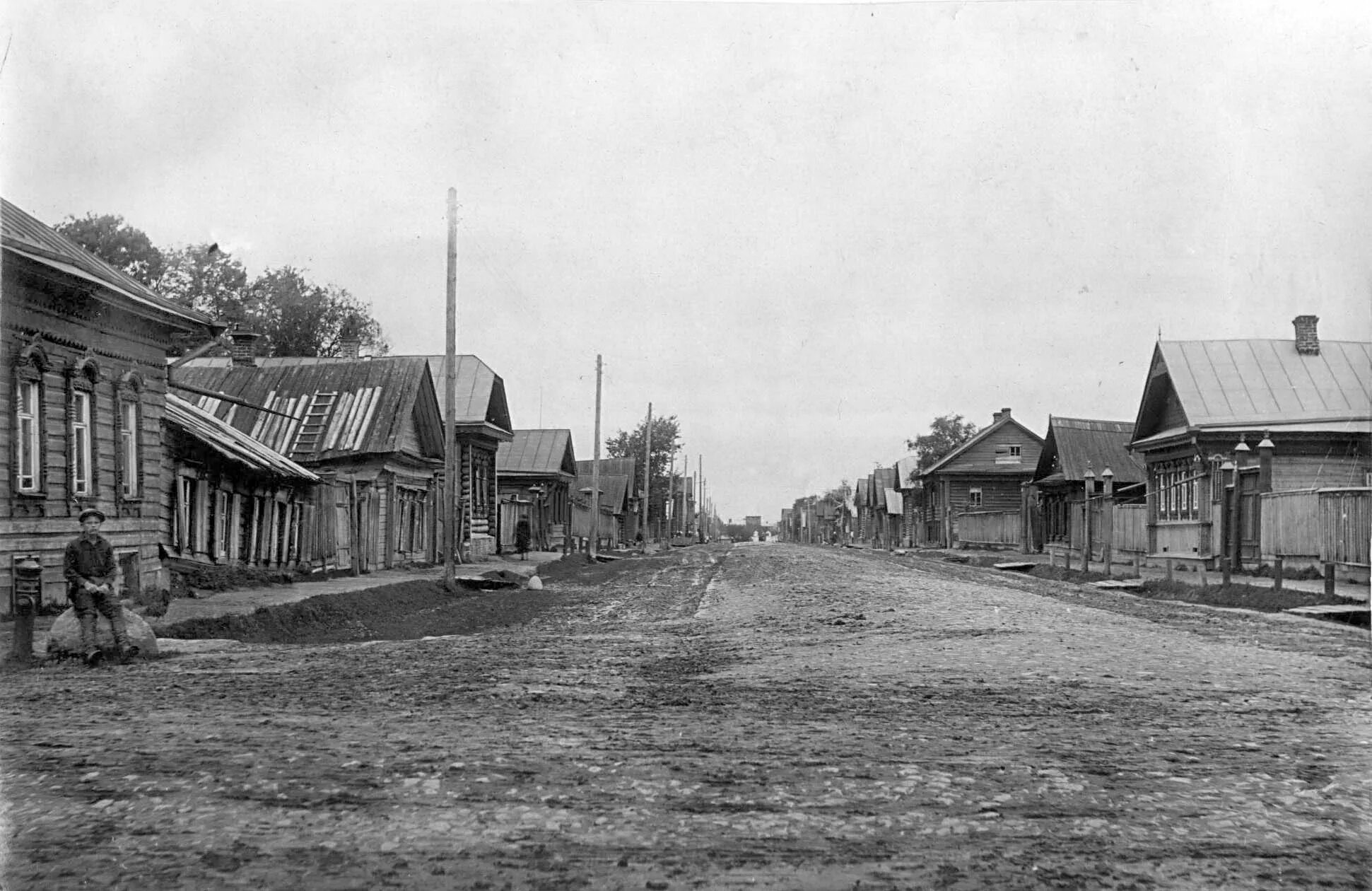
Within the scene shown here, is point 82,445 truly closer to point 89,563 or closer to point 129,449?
point 129,449

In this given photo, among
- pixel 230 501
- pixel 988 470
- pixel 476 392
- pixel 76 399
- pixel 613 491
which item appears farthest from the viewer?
pixel 613 491

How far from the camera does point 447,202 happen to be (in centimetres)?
2333

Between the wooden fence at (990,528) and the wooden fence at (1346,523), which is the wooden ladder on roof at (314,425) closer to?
the wooden fence at (1346,523)

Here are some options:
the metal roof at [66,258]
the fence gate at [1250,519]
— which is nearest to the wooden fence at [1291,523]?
the fence gate at [1250,519]

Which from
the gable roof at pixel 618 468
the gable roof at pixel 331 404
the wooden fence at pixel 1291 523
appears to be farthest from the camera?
the gable roof at pixel 618 468

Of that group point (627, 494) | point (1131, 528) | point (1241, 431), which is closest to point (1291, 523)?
point (1241, 431)

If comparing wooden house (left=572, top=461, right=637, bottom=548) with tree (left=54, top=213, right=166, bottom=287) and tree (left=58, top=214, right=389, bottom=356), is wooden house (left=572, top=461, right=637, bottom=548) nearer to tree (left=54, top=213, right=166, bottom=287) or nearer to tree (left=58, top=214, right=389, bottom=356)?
tree (left=58, top=214, right=389, bottom=356)

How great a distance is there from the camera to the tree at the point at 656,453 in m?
90.9

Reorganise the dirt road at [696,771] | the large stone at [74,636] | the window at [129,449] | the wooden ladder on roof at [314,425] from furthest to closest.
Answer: the wooden ladder on roof at [314,425] → the window at [129,449] → the large stone at [74,636] → the dirt road at [696,771]

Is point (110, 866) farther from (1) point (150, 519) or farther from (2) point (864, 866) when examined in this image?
(1) point (150, 519)

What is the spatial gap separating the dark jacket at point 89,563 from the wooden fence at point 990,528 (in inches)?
1706

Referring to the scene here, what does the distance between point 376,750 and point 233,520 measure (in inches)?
667

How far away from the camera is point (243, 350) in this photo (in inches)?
1385

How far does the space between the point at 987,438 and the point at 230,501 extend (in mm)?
50343
